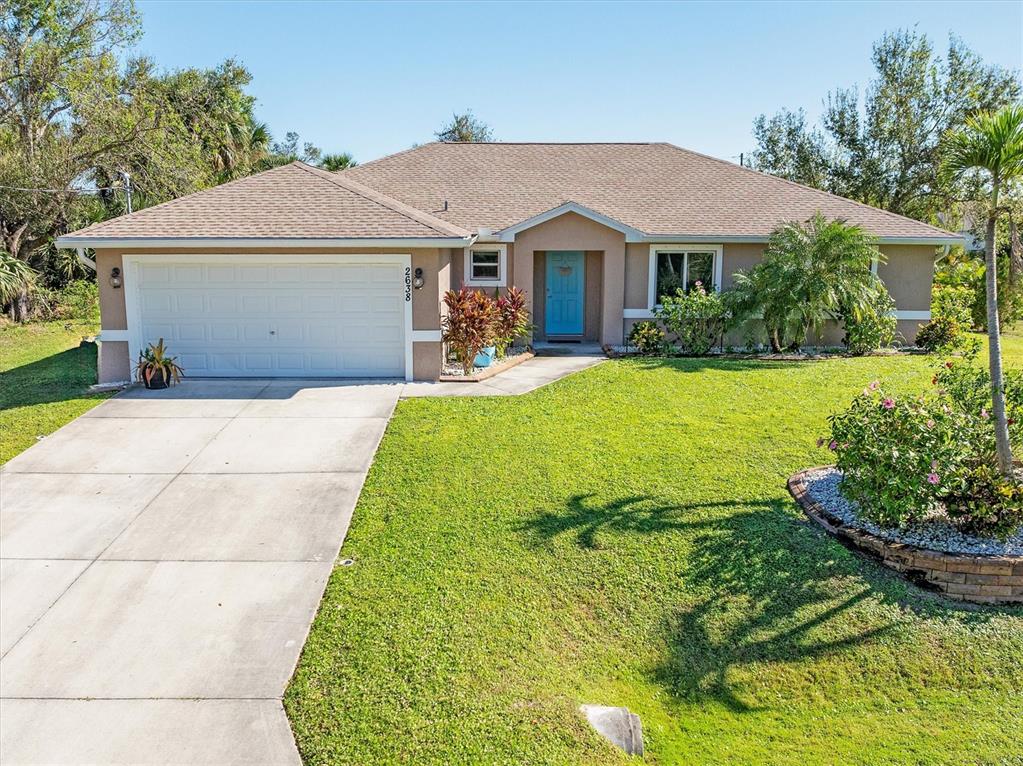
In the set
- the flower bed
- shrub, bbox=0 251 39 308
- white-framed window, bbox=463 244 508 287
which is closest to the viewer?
the flower bed

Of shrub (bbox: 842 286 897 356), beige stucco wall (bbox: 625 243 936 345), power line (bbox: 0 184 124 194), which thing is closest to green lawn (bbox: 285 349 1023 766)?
shrub (bbox: 842 286 897 356)

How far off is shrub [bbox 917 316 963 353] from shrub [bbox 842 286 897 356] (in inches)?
45.5

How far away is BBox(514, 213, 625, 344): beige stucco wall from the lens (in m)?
17.1

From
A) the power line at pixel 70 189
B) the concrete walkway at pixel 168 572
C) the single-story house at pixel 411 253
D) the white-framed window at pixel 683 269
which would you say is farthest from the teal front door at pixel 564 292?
the power line at pixel 70 189

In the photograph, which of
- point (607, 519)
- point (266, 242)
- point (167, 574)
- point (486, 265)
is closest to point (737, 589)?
point (607, 519)

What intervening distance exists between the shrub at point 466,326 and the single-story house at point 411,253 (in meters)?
0.58

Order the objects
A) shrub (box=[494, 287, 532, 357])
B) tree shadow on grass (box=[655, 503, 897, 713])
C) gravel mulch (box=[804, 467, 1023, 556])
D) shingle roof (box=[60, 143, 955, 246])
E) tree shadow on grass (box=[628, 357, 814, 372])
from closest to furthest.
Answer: tree shadow on grass (box=[655, 503, 897, 713]) → gravel mulch (box=[804, 467, 1023, 556]) → shingle roof (box=[60, 143, 955, 246]) → tree shadow on grass (box=[628, 357, 814, 372]) → shrub (box=[494, 287, 532, 357])

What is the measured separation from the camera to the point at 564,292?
18.5m

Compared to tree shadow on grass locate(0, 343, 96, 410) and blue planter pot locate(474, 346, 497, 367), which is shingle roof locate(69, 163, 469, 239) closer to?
blue planter pot locate(474, 346, 497, 367)

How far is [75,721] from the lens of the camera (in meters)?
4.77

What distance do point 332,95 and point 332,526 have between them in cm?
2315

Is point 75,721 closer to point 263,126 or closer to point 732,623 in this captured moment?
point 732,623

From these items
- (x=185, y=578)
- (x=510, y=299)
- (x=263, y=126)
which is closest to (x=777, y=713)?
(x=185, y=578)

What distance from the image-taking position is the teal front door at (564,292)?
18.4 m
